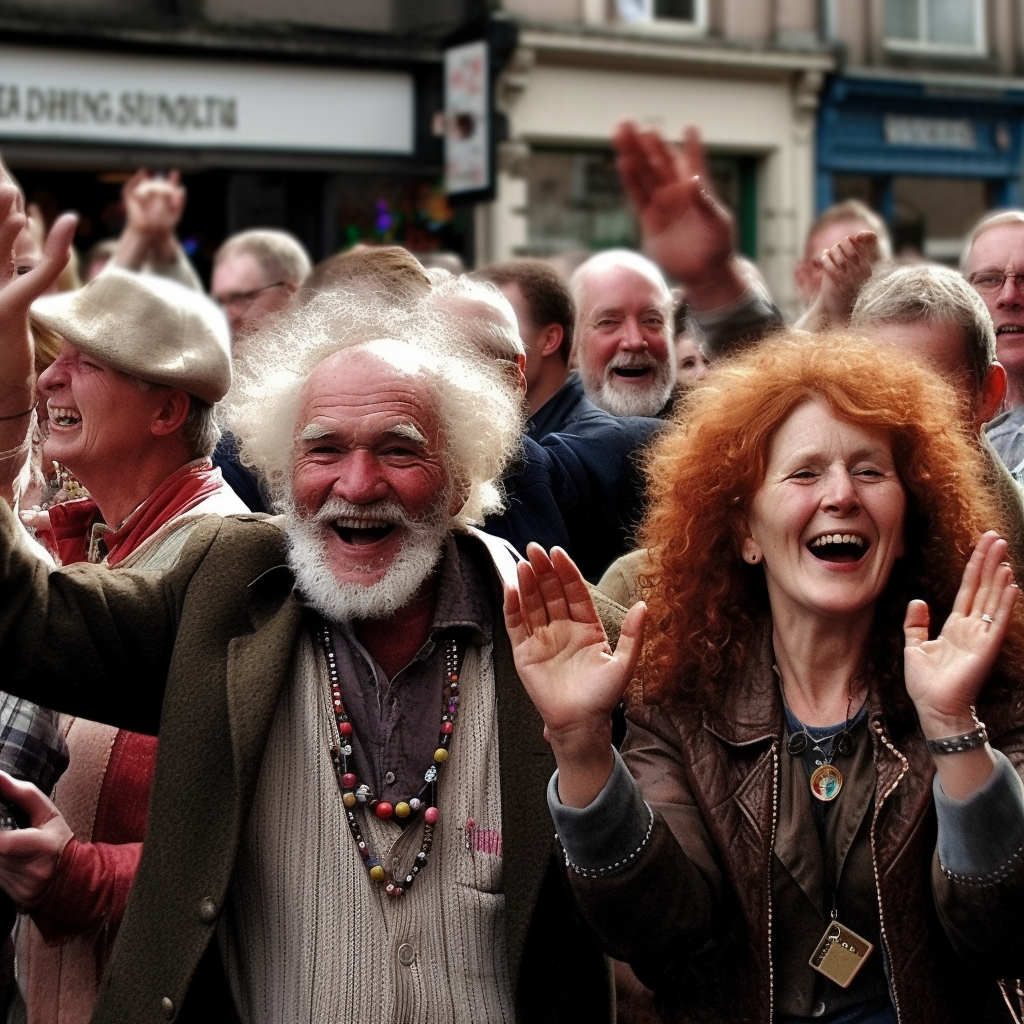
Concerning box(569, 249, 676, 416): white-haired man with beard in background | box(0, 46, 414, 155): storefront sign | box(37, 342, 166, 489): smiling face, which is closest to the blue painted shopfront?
box(0, 46, 414, 155): storefront sign

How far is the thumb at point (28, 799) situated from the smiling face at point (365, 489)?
58 cm

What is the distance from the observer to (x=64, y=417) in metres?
3.74

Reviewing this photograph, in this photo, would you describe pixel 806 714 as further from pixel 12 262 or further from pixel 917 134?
pixel 917 134

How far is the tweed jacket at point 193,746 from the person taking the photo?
2779 mm

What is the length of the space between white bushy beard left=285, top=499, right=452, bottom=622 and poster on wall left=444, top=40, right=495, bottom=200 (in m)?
11.1

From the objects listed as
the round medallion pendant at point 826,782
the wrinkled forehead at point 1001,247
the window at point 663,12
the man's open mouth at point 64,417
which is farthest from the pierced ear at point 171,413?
the window at point 663,12

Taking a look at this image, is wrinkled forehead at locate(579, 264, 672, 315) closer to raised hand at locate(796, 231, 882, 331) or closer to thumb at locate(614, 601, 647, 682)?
raised hand at locate(796, 231, 882, 331)

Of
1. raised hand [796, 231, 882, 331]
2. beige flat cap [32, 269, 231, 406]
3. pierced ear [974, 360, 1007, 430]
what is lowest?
pierced ear [974, 360, 1007, 430]

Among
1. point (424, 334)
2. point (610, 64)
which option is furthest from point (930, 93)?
point (424, 334)

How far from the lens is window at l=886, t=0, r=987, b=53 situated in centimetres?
1777

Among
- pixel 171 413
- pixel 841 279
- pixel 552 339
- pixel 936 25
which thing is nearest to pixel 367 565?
pixel 171 413

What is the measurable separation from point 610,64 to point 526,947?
14.0 metres

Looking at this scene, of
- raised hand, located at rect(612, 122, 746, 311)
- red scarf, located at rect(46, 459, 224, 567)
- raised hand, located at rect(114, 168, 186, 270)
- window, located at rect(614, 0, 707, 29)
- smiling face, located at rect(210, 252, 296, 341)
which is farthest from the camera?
window, located at rect(614, 0, 707, 29)

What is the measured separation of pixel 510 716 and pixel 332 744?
0.30 m
